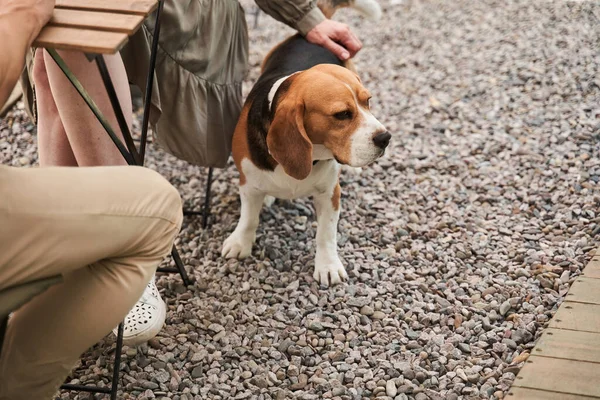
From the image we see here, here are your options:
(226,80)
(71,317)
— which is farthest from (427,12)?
(71,317)

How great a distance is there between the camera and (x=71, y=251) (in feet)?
5.48

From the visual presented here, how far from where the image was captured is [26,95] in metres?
2.74

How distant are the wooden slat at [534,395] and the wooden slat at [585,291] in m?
0.55

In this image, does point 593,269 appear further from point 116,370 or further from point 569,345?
point 116,370

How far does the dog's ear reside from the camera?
2.56 meters

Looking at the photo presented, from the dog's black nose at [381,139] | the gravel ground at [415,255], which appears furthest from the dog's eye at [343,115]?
the gravel ground at [415,255]

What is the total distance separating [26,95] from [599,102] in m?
3.27

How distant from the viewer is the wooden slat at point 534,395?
7.26ft

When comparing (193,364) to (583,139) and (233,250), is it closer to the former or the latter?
(233,250)

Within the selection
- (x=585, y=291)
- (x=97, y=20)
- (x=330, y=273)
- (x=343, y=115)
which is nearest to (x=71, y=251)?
(x=97, y=20)

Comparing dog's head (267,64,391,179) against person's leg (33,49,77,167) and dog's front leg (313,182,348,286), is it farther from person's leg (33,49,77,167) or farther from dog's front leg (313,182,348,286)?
person's leg (33,49,77,167)

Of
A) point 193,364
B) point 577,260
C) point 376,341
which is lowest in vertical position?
point 193,364

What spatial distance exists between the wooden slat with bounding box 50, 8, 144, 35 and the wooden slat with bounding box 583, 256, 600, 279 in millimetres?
2010

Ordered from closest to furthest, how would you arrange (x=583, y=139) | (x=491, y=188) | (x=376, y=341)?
1. (x=376, y=341)
2. (x=491, y=188)
3. (x=583, y=139)
